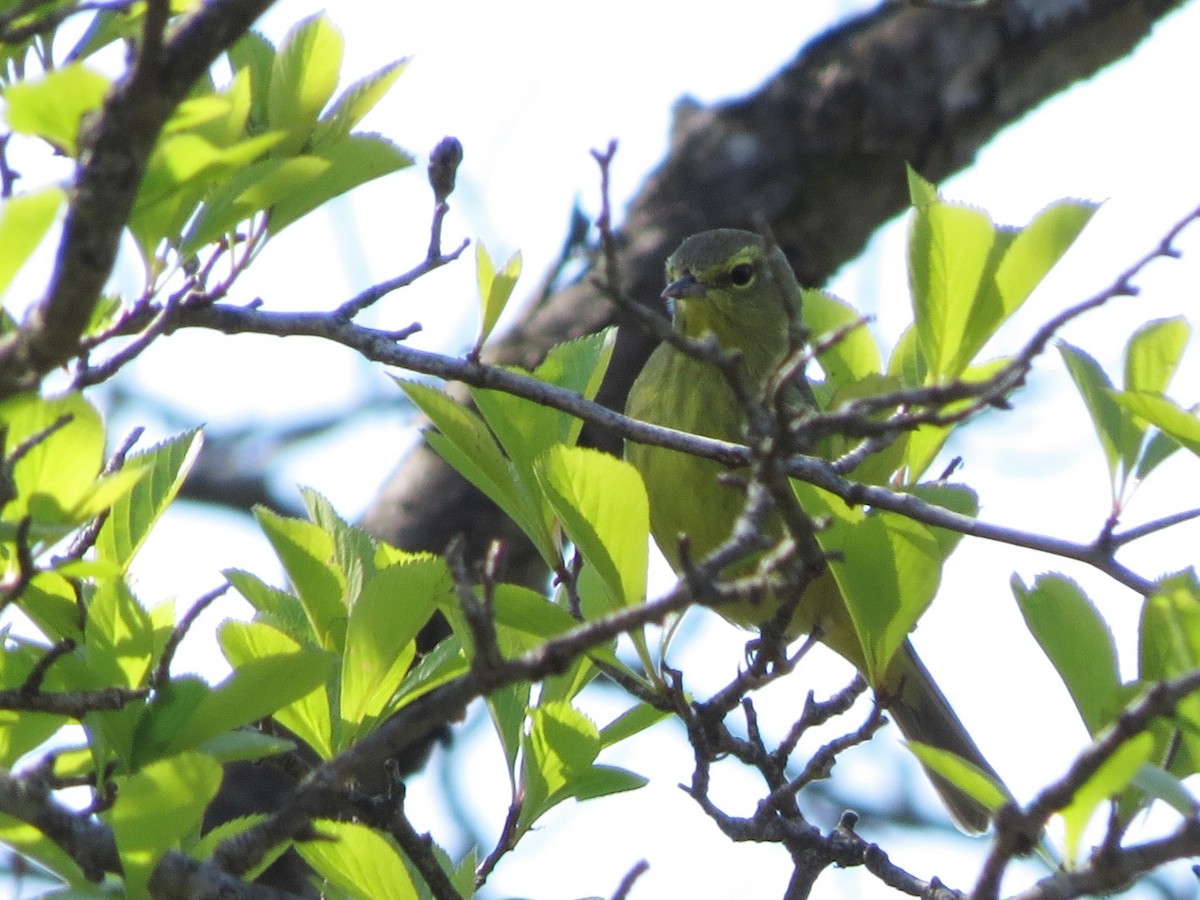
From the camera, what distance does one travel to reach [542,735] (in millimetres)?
3025

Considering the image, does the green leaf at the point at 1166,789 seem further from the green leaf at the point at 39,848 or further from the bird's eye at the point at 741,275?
the bird's eye at the point at 741,275

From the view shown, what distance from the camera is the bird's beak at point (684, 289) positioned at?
254 inches

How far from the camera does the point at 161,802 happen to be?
7.26 feet

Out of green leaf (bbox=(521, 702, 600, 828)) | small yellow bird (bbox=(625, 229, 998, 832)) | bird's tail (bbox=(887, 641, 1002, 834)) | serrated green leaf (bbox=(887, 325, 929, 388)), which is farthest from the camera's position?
bird's tail (bbox=(887, 641, 1002, 834))

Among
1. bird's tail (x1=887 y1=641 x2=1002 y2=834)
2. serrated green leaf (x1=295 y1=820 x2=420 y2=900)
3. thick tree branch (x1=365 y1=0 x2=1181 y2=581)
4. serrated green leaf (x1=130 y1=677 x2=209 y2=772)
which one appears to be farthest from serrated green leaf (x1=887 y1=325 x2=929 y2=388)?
thick tree branch (x1=365 y1=0 x2=1181 y2=581)

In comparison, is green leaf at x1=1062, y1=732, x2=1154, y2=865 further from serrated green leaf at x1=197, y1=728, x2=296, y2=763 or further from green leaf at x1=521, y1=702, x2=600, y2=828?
serrated green leaf at x1=197, y1=728, x2=296, y2=763

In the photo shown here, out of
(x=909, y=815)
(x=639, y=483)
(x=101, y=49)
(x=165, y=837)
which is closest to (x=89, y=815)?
(x=165, y=837)

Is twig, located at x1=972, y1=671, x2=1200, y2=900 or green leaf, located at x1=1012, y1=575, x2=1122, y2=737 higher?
green leaf, located at x1=1012, y1=575, x2=1122, y2=737

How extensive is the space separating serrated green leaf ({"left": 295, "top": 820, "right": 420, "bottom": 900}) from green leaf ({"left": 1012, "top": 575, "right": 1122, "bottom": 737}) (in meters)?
1.16

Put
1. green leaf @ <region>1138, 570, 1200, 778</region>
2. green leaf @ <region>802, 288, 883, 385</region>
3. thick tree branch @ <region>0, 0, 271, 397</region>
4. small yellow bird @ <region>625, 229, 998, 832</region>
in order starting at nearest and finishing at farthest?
thick tree branch @ <region>0, 0, 271, 397</region>
green leaf @ <region>1138, 570, 1200, 778</region>
green leaf @ <region>802, 288, 883, 385</region>
small yellow bird @ <region>625, 229, 998, 832</region>

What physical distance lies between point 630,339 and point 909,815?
3.86m

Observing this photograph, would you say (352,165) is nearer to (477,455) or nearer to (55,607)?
(477,455)

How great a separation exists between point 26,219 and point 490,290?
1257 mm

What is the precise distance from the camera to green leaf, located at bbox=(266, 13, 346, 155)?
2.92 metres
